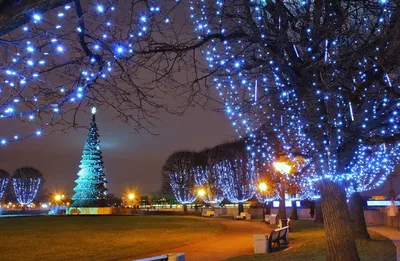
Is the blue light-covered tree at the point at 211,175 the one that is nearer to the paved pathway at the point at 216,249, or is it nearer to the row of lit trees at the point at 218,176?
the row of lit trees at the point at 218,176

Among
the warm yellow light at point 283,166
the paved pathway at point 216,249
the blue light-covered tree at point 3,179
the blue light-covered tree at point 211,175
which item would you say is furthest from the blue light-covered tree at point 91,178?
the blue light-covered tree at point 3,179

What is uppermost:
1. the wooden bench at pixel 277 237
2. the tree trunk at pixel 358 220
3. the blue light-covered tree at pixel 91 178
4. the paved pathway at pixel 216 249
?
the blue light-covered tree at pixel 91 178

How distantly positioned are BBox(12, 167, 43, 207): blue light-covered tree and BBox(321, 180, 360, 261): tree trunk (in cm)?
9342

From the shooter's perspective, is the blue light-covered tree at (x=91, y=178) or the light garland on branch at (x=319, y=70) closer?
the light garland on branch at (x=319, y=70)

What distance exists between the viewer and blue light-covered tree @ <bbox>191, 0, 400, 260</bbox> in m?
8.39

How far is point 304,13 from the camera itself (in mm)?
8812

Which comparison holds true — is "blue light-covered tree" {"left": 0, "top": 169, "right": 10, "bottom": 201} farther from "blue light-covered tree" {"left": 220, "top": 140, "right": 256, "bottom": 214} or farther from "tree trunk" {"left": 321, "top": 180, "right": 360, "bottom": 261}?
"tree trunk" {"left": 321, "top": 180, "right": 360, "bottom": 261}

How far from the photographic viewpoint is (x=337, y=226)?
9.15 m

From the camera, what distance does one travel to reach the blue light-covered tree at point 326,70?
8.39m

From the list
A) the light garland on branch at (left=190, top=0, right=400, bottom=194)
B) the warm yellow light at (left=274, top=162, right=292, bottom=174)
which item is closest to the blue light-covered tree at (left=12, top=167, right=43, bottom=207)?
the warm yellow light at (left=274, top=162, right=292, bottom=174)

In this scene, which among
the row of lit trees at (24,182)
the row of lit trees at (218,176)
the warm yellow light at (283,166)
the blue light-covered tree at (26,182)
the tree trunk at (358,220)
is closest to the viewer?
the tree trunk at (358,220)

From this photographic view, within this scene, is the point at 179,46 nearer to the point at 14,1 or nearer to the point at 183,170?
the point at 14,1

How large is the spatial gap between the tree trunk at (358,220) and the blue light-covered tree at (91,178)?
42350 mm

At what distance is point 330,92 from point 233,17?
2602mm
